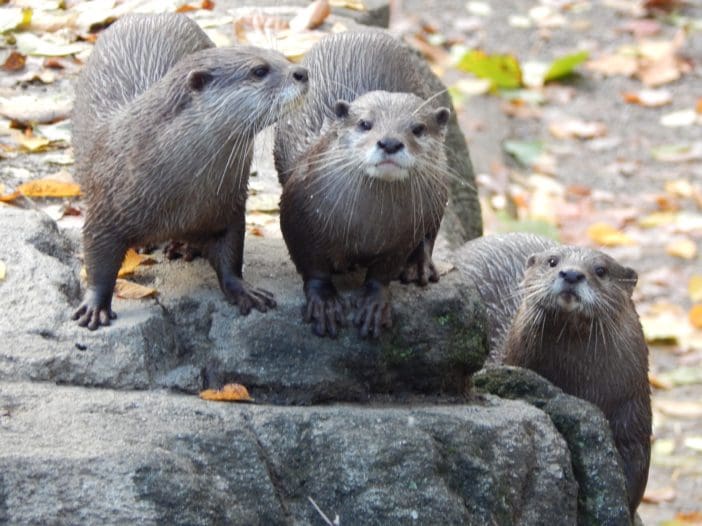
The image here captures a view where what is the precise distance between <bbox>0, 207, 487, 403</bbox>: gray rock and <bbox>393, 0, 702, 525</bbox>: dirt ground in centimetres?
198

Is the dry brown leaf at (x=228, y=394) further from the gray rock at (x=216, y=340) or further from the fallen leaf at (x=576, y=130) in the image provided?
the fallen leaf at (x=576, y=130)

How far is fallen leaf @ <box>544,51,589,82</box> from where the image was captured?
793 centimetres

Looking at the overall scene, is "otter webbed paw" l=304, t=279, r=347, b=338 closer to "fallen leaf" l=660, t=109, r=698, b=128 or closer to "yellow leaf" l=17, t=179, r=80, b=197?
"yellow leaf" l=17, t=179, r=80, b=197

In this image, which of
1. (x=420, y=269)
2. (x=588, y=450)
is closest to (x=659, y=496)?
(x=588, y=450)

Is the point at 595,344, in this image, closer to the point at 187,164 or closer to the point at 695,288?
the point at 187,164

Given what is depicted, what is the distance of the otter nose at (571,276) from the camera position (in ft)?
12.3

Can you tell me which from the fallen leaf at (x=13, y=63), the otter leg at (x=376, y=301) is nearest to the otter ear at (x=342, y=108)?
the otter leg at (x=376, y=301)

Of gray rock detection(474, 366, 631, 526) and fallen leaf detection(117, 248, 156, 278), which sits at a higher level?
fallen leaf detection(117, 248, 156, 278)

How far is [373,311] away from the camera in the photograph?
3.11 metres

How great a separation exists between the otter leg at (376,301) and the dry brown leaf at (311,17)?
2.14 metres

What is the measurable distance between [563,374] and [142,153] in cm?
159

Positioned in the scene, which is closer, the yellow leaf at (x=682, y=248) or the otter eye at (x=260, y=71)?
the otter eye at (x=260, y=71)

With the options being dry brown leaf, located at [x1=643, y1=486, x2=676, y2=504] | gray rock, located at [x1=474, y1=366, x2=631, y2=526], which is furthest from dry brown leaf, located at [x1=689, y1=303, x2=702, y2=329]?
gray rock, located at [x1=474, y1=366, x2=631, y2=526]

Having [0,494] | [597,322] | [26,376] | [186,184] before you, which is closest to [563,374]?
[597,322]
